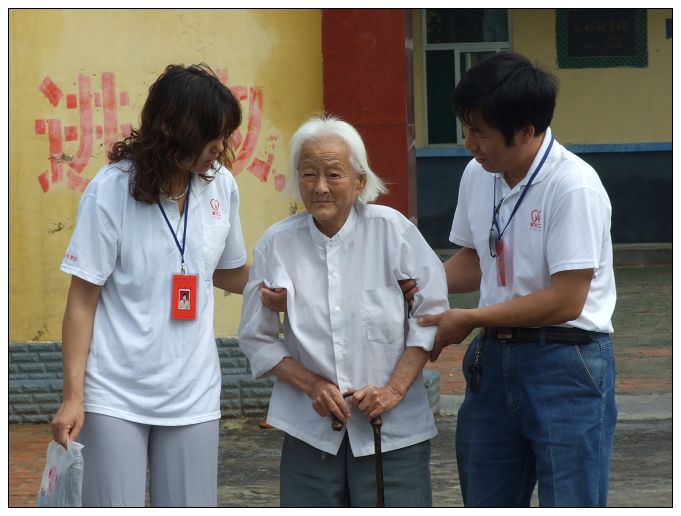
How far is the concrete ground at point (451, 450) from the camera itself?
5.69 m

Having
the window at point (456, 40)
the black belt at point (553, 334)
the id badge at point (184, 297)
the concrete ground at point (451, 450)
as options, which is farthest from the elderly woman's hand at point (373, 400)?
the window at point (456, 40)

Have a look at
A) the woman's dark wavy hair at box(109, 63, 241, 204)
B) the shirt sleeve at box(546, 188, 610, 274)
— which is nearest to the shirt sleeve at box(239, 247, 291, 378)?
the woman's dark wavy hair at box(109, 63, 241, 204)

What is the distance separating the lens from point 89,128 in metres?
6.74

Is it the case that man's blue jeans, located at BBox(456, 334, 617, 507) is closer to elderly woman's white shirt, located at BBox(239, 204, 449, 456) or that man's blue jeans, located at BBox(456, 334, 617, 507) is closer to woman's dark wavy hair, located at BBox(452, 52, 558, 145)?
elderly woman's white shirt, located at BBox(239, 204, 449, 456)

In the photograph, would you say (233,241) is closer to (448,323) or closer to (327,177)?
(327,177)

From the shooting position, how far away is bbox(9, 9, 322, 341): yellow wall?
6.70m

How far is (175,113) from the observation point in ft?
11.2

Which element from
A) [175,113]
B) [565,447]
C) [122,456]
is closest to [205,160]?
[175,113]

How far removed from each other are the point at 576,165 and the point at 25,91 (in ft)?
13.5

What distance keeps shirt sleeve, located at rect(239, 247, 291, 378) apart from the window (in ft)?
40.4

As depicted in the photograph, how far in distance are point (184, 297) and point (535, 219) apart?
3.27 feet

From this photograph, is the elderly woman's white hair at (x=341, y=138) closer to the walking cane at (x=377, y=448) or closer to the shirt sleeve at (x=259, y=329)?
the shirt sleeve at (x=259, y=329)

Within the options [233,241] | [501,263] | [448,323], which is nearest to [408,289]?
[448,323]

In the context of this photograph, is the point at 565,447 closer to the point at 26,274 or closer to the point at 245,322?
the point at 245,322
